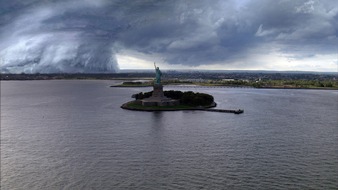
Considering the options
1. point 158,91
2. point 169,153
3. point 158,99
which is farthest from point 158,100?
point 169,153

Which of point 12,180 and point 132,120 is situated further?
point 132,120

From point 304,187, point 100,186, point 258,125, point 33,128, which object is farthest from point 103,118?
point 304,187

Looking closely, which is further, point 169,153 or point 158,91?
point 158,91

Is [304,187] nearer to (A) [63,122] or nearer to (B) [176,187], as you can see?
(B) [176,187]

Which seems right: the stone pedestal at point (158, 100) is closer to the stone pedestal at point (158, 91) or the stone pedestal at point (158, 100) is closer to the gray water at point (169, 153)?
the stone pedestal at point (158, 91)

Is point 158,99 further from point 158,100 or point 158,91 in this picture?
point 158,91
